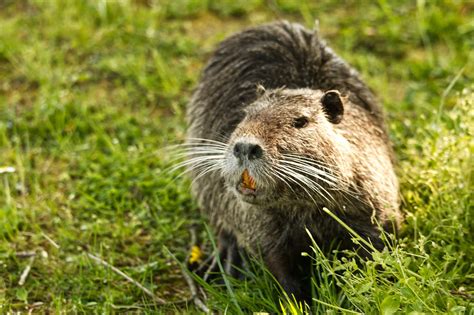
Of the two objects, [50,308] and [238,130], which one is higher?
[238,130]

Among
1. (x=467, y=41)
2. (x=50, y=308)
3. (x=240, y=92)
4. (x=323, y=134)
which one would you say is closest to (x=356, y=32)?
(x=467, y=41)

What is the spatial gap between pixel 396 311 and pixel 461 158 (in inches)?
48.7

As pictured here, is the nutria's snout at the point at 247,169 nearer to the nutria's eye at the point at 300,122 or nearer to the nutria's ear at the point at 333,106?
the nutria's eye at the point at 300,122

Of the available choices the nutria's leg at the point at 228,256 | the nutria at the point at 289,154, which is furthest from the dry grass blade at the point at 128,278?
the nutria at the point at 289,154

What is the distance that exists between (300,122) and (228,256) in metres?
1.05

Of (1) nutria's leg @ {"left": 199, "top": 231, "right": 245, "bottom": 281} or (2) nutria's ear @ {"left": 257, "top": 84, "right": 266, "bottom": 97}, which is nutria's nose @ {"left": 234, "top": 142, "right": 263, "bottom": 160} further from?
(1) nutria's leg @ {"left": 199, "top": 231, "right": 245, "bottom": 281}

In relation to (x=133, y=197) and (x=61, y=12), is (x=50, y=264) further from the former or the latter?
(x=61, y=12)

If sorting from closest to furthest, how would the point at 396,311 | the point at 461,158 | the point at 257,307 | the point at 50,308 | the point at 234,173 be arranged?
1. the point at 396,311
2. the point at 234,173
3. the point at 257,307
4. the point at 50,308
5. the point at 461,158

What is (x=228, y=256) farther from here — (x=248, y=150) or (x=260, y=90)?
(x=248, y=150)

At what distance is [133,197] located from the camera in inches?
164

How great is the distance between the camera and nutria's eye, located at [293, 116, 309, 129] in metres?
2.99

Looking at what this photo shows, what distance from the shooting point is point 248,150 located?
109 inches

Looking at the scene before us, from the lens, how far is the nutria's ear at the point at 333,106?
10.2ft

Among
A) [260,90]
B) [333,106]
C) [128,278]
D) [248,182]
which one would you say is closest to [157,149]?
[128,278]
